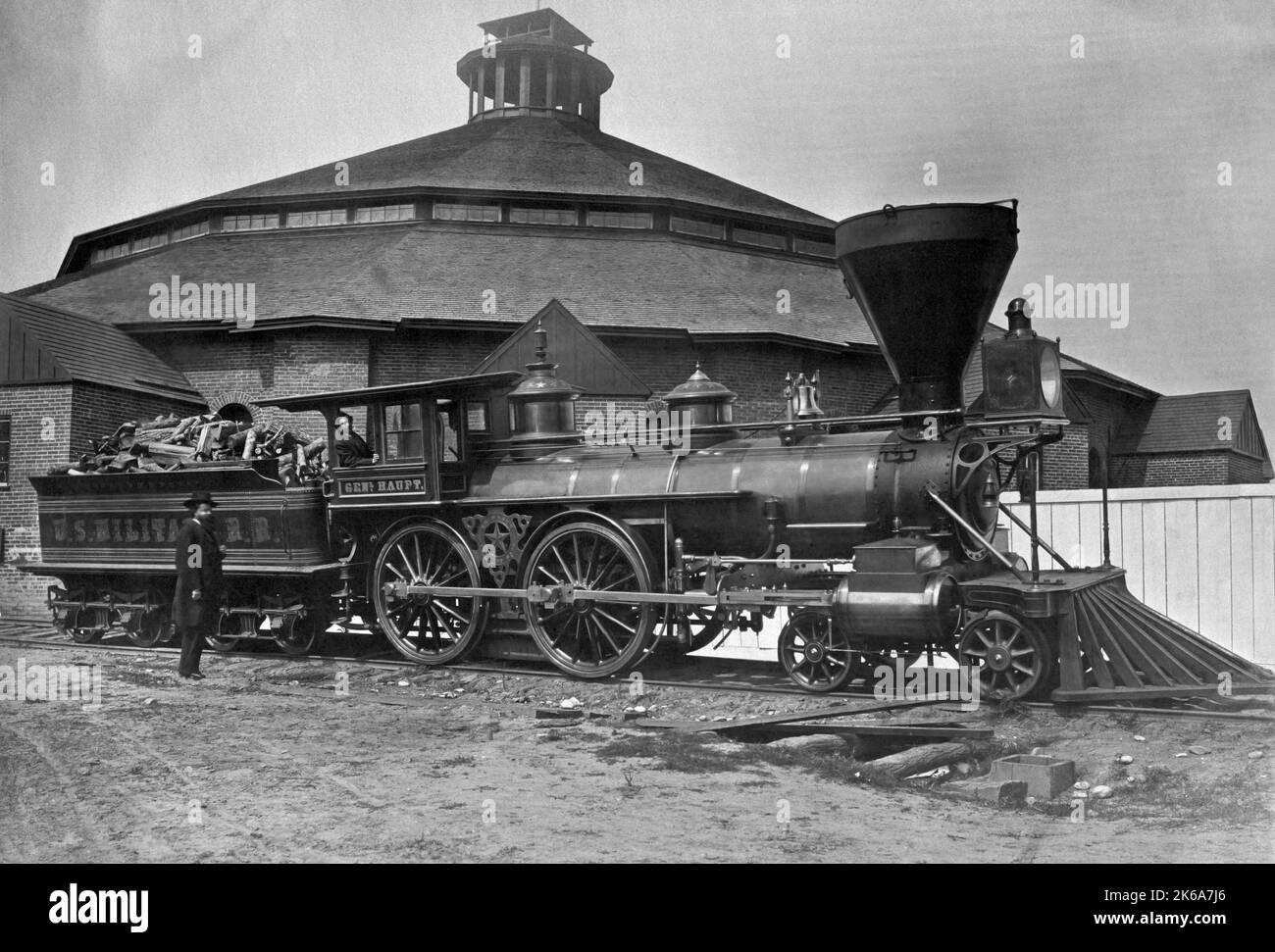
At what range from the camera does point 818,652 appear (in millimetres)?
8141

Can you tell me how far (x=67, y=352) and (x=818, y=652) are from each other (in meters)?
11.7

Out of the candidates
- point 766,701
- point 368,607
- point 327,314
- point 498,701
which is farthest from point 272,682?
point 327,314

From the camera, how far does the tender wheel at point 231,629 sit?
436 inches

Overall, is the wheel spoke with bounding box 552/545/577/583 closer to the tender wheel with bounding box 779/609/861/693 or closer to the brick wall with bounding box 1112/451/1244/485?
the tender wheel with bounding box 779/609/861/693

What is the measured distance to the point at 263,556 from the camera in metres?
10.8

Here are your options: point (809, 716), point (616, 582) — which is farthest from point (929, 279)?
point (616, 582)

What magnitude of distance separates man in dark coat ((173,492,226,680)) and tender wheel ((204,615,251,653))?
98 cm

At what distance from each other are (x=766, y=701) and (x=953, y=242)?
12.1ft

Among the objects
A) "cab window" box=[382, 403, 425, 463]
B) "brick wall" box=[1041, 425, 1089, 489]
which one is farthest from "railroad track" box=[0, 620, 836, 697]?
"brick wall" box=[1041, 425, 1089, 489]

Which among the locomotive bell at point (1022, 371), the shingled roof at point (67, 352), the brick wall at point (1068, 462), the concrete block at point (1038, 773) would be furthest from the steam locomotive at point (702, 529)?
the brick wall at point (1068, 462)

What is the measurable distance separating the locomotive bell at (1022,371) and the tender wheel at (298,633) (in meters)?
6.99

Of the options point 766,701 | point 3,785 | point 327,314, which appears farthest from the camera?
point 327,314

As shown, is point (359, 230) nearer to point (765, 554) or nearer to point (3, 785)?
point (765, 554)

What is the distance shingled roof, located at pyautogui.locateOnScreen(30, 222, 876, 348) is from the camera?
17594mm
